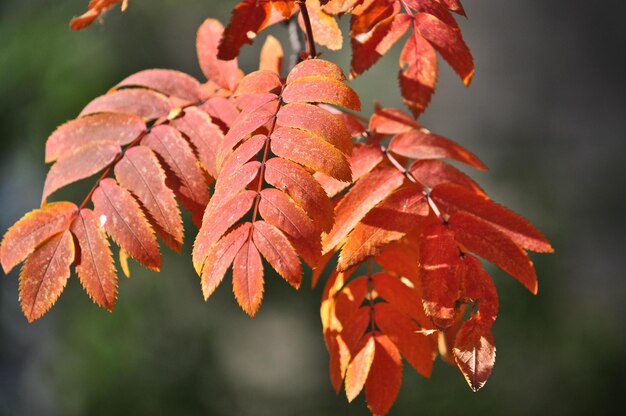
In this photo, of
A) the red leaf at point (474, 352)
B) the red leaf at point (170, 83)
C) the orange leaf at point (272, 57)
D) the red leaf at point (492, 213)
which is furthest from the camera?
the orange leaf at point (272, 57)

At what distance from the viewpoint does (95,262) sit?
0.93 m

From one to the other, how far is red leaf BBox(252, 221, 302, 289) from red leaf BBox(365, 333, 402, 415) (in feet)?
0.76

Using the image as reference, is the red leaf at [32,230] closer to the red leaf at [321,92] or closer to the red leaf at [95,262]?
the red leaf at [95,262]

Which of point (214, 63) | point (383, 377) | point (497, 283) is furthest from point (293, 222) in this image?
point (497, 283)

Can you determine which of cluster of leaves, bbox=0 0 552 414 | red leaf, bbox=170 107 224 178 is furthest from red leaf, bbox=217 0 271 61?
red leaf, bbox=170 107 224 178

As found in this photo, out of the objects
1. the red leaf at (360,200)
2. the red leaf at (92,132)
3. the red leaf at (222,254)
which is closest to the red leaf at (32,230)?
the red leaf at (92,132)

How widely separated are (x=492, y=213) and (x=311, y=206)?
24 cm

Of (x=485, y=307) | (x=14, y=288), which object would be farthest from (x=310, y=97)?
(x=14, y=288)

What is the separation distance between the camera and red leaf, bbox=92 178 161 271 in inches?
36.3

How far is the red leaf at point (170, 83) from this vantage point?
3.81ft

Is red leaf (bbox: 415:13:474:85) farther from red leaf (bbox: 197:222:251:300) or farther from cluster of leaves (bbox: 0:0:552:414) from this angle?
red leaf (bbox: 197:222:251:300)

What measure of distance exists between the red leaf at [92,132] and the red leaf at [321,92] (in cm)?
25

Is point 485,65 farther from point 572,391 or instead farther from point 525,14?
point 572,391

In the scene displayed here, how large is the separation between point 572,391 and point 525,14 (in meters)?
1.74
